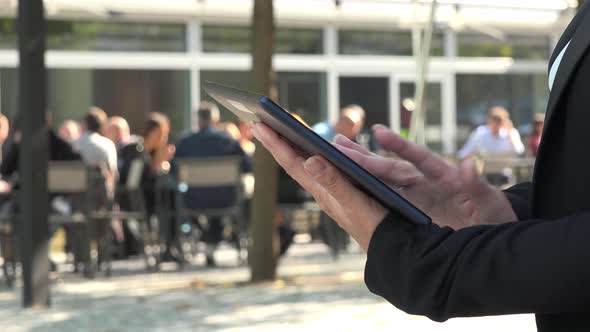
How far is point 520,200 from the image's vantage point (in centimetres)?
178

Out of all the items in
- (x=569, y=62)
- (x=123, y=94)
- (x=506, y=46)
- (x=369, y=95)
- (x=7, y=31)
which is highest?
(x=7, y=31)

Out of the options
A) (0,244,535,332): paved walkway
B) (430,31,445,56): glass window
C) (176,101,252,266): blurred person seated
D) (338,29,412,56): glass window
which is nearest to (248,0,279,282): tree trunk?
(0,244,535,332): paved walkway

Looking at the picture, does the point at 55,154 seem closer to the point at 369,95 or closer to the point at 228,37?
the point at 228,37

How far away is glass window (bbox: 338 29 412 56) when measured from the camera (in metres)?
19.8

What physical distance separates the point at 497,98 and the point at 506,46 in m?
0.98

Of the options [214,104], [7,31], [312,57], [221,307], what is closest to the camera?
[221,307]

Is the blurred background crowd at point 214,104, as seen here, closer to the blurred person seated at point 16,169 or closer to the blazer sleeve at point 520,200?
the blurred person seated at point 16,169

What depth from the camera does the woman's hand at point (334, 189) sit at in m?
1.42

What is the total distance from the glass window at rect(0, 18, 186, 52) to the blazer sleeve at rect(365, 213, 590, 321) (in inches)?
627

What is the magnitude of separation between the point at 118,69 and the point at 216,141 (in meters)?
7.69

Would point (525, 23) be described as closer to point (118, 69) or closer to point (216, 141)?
point (118, 69)

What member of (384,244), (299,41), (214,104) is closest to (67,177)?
(214,104)

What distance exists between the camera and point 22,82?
7957 mm

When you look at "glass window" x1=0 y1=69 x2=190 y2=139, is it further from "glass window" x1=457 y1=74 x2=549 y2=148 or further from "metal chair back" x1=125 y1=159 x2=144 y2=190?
"metal chair back" x1=125 y1=159 x2=144 y2=190
